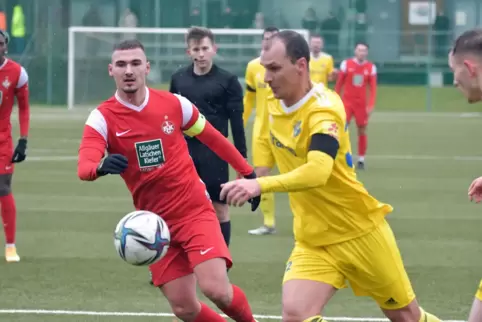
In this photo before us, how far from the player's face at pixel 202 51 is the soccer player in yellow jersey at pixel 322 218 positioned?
3053 millimetres

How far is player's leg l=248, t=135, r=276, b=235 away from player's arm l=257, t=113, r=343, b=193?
6.20 m

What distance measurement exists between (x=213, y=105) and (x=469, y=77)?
4.77m

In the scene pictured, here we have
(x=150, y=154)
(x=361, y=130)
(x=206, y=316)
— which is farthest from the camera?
(x=361, y=130)

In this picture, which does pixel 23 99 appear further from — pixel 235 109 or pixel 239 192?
pixel 239 192

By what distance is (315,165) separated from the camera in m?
5.70

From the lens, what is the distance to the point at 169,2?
41688 millimetres

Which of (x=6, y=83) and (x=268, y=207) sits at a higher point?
(x=6, y=83)

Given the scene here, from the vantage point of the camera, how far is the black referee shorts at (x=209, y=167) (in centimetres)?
962

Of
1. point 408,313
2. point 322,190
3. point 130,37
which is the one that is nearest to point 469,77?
point 322,190

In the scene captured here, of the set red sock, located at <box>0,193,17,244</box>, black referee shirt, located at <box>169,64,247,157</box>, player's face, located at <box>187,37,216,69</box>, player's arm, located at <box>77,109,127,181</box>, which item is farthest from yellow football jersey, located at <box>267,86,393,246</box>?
Result: red sock, located at <box>0,193,17,244</box>

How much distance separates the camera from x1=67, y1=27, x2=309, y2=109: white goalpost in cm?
3583

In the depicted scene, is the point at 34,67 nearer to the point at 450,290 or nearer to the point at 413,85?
the point at 413,85

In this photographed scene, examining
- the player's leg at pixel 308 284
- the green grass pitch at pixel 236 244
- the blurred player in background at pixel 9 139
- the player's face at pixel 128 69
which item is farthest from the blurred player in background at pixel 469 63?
the blurred player in background at pixel 9 139

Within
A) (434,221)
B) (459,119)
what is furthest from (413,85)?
(434,221)
